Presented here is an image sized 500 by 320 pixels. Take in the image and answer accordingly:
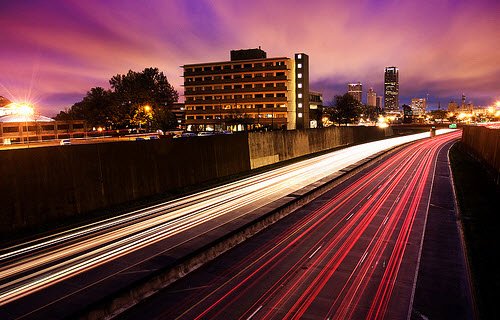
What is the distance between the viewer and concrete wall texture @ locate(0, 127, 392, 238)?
44.9 ft

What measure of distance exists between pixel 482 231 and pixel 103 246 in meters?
15.3

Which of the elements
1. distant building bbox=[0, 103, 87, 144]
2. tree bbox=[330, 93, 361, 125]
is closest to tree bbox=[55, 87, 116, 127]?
distant building bbox=[0, 103, 87, 144]

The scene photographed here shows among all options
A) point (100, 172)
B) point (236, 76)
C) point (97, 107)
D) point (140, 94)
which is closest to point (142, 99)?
point (140, 94)

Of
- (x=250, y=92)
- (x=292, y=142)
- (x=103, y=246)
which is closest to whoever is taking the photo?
(x=103, y=246)

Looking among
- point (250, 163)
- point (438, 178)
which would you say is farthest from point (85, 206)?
point (438, 178)

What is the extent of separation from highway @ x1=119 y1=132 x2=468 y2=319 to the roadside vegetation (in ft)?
5.47

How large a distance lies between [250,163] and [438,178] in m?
15.2

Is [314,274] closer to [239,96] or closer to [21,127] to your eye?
[21,127]

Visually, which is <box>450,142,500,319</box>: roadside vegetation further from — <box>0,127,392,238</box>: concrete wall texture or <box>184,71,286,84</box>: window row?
<box>184,71,286,84</box>: window row

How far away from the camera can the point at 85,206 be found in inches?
637

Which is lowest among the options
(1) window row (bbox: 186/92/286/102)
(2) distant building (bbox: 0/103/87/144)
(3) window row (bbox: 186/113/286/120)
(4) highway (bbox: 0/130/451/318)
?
(4) highway (bbox: 0/130/451/318)

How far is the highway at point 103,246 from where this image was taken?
30.9 ft

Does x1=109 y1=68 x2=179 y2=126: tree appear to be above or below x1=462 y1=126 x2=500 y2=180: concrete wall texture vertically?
above

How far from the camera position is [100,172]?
1700 centimetres
